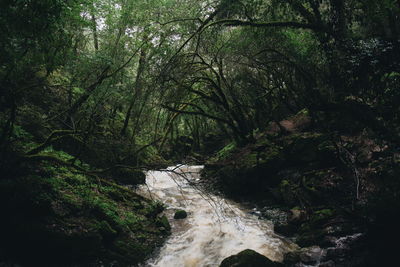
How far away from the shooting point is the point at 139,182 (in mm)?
12805

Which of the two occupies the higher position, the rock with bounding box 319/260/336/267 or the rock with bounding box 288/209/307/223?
the rock with bounding box 288/209/307/223

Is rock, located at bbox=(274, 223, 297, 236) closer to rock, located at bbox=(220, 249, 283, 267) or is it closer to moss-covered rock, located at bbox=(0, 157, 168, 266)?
rock, located at bbox=(220, 249, 283, 267)

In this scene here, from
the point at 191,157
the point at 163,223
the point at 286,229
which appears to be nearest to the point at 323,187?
the point at 286,229

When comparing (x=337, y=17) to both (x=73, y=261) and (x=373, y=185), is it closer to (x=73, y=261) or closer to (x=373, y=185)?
(x=373, y=185)

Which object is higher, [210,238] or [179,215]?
[179,215]

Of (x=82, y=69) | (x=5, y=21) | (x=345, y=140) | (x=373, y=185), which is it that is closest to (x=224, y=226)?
Answer: (x=373, y=185)

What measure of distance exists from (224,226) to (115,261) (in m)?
3.88

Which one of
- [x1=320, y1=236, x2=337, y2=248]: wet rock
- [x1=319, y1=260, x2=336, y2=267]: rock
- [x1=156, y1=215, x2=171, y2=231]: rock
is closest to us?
[x1=319, y1=260, x2=336, y2=267]: rock

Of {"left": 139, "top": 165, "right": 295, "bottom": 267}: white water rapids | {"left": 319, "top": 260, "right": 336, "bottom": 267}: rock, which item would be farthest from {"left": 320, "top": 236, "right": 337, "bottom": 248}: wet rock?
{"left": 139, "top": 165, "right": 295, "bottom": 267}: white water rapids

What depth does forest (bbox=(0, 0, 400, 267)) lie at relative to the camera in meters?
4.99

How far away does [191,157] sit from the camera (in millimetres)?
6195

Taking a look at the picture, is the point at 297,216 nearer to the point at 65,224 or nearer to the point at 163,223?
the point at 163,223

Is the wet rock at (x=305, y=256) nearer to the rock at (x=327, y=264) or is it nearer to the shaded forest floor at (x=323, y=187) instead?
the shaded forest floor at (x=323, y=187)

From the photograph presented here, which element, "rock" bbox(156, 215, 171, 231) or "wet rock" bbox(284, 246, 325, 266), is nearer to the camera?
"wet rock" bbox(284, 246, 325, 266)
